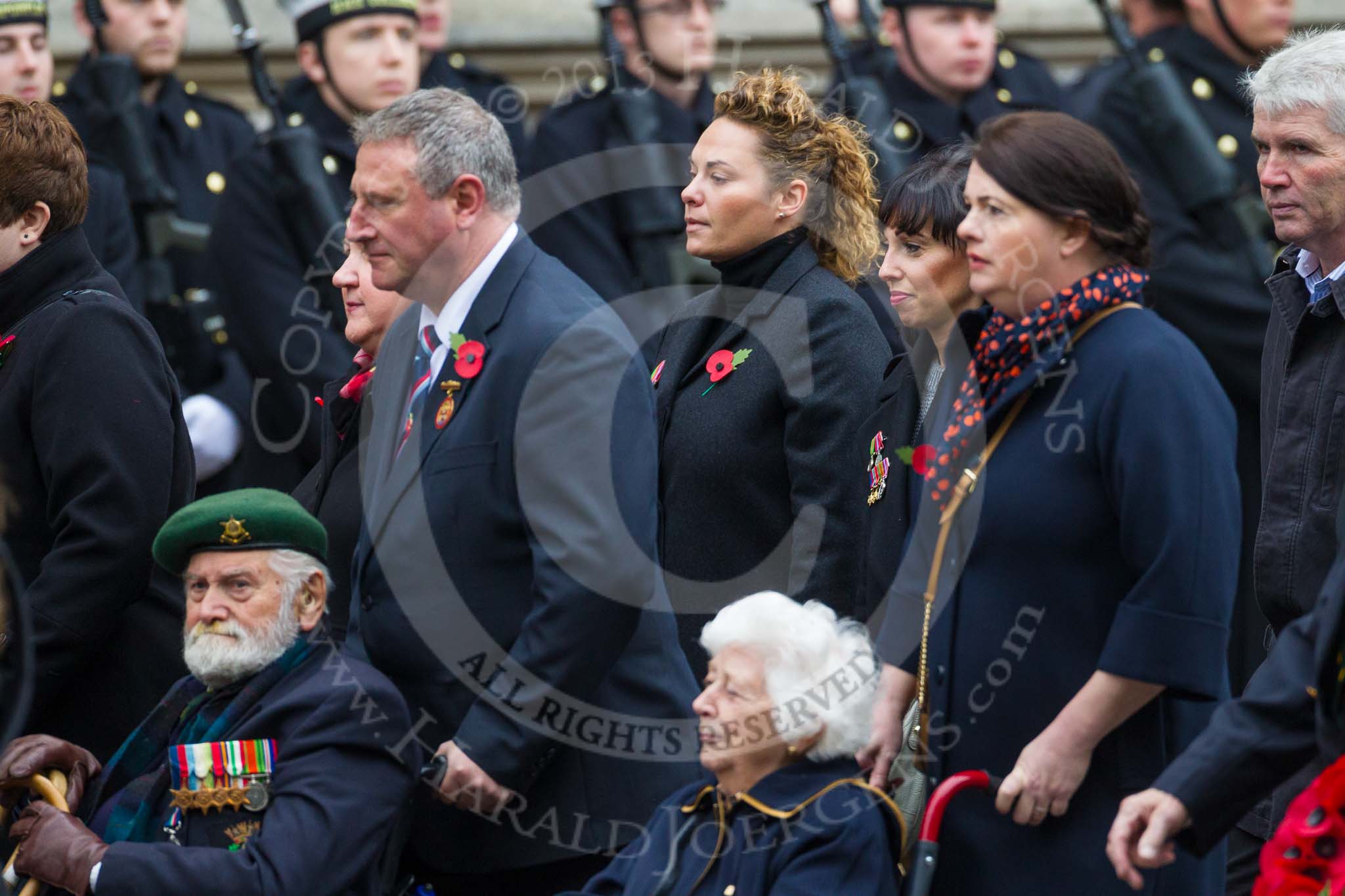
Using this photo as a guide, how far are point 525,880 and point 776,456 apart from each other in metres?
1.11

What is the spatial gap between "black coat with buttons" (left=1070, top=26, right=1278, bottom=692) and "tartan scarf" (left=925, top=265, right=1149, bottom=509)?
2.43m

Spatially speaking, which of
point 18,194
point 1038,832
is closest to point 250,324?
point 18,194

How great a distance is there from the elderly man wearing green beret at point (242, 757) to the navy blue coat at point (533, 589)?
152mm

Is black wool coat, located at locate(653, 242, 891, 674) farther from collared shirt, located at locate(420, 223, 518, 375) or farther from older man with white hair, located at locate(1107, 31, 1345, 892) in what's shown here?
older man with white hair, located at locate(1107, 31, 1345, 892)

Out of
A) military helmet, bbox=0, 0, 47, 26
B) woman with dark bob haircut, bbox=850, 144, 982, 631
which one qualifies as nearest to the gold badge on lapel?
woman with dark bob haircut, bbox=850, 144, 982, 631

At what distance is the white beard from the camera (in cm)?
438

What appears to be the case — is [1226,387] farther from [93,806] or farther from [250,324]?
[93,806]

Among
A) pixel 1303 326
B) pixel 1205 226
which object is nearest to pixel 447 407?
pixel 1303 326

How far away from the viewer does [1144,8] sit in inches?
303

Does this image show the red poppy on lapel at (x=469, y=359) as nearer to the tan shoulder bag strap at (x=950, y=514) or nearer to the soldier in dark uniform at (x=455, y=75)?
the tan shoulder bag strap at (x=950, y=514)

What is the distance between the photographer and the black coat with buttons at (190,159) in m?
7.18

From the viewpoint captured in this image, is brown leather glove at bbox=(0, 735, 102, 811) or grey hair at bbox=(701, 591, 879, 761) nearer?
grey hair at bbox=(701, 591, 879, 761)

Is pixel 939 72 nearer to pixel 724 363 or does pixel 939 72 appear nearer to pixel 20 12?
pixel 724 363

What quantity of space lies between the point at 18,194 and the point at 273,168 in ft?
7.64
